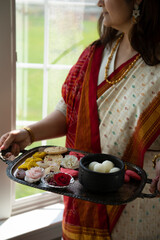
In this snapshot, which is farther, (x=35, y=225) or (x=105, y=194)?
(x=35, y=225)

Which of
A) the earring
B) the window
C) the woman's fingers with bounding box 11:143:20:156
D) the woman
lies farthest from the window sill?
the earring

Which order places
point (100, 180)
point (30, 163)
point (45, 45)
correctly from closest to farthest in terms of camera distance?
1. point (100, 180)
2. point (30, 163)
3. point (45, 45)

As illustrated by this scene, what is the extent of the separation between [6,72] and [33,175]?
20.7 inches

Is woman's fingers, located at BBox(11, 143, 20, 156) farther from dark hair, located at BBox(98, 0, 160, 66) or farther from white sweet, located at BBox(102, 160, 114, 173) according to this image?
dark hair, located at BBox(98, 0, 160, 66)

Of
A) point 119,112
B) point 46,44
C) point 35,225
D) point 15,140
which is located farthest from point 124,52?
point 35,225

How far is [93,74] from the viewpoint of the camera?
1133mm

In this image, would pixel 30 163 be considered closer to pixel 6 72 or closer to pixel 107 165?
pixel 107 165

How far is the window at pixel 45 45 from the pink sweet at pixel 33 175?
23.4 inches

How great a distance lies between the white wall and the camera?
115 centimetres

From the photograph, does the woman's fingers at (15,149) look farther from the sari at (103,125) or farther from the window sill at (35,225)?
the window sill at (35,225)

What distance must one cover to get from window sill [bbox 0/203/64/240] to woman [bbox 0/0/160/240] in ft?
0.96

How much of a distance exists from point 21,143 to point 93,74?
14.7 inches

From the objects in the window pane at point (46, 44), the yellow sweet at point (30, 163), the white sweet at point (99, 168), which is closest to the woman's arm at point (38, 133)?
the yellow sweet at point (30, 163)

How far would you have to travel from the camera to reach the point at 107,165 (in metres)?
0.85
